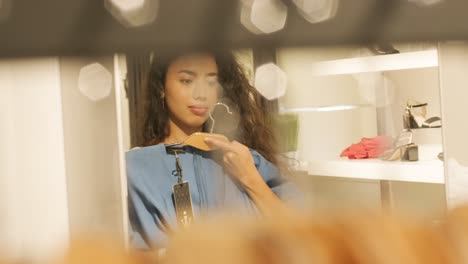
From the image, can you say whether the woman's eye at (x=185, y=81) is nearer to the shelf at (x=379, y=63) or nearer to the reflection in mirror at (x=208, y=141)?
the reflection in mirror at (x=208, y=141)

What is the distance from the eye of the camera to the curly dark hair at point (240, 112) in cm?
43

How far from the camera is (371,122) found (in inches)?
23.0

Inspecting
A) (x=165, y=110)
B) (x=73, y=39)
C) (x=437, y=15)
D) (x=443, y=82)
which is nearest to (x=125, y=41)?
(x=73, y=39)

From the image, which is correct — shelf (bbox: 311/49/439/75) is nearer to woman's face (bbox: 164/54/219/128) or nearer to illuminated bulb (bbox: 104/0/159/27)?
woman's face (bbox: 164/54/219/128)

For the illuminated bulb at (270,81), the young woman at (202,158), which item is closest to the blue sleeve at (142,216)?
the young woman at (202,158)

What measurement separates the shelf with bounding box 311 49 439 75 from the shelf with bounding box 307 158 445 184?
0.28 feet

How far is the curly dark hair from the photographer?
17.1 inches

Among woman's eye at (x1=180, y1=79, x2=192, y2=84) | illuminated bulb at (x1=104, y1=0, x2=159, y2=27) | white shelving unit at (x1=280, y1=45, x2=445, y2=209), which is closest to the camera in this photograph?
illuminated bulb at (x1=104, y1=0, x2=159, y2=27)

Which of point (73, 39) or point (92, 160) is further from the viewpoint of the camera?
point (92, 160)

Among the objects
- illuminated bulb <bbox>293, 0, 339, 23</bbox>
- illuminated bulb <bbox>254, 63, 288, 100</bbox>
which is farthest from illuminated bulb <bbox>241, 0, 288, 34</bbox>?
illuminated bulb <bbox>254, 63, 288, 100</bbox>

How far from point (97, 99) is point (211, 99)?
15 cm

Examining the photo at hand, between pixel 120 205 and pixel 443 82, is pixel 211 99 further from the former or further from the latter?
pixel 443 82

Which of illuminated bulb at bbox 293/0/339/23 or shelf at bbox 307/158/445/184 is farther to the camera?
shelf at bbox 307/158/445/184

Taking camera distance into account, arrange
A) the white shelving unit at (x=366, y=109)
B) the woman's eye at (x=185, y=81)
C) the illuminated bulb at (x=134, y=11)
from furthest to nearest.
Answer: the white shelving unit at (x=366, y=109)
the woman's eye at (x=185, y=81)
the illuminated bulb at (x=134, y=11)
